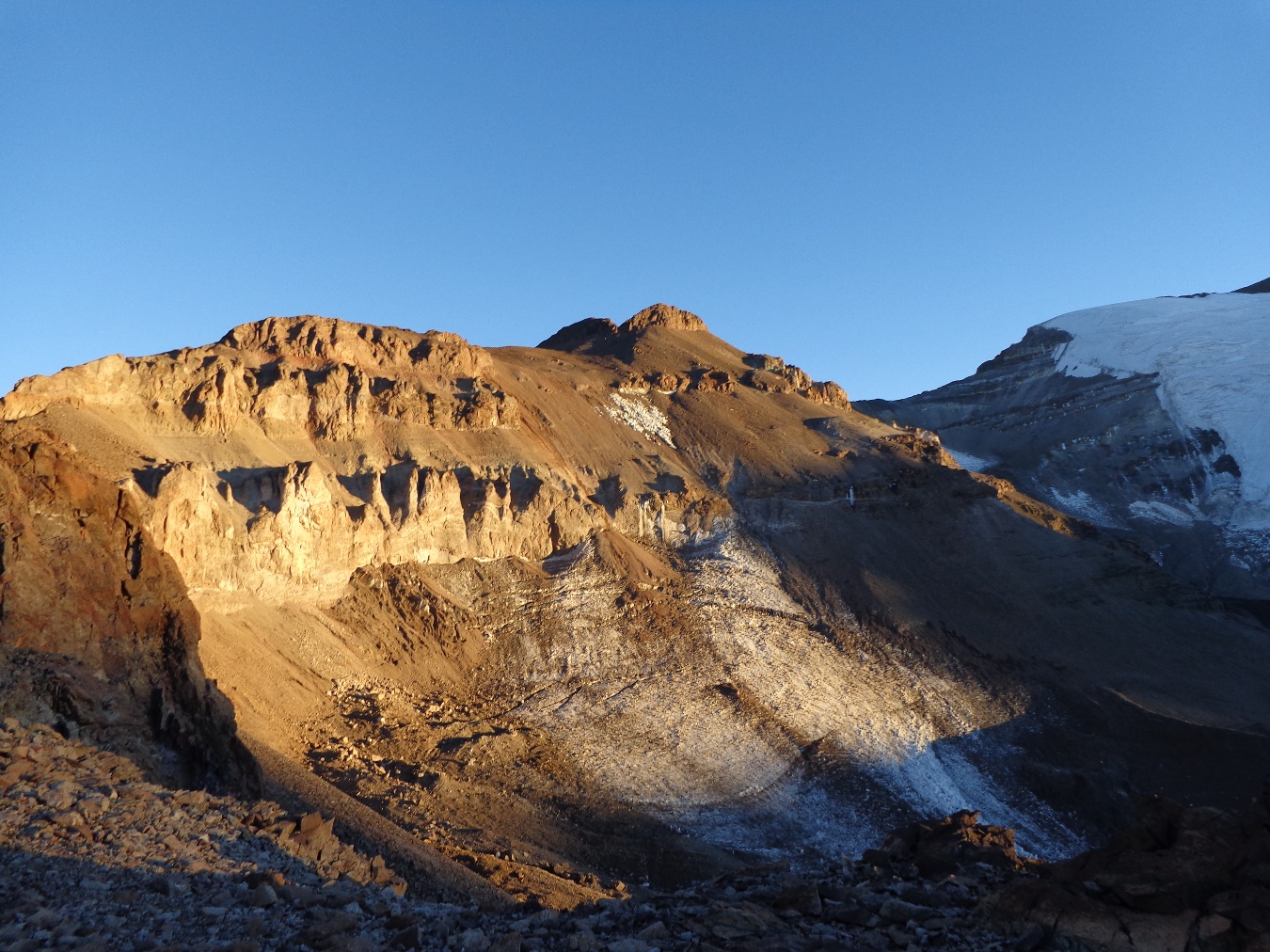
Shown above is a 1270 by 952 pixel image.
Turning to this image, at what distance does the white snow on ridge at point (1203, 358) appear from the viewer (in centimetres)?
7288

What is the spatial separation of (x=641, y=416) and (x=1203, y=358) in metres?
53.2

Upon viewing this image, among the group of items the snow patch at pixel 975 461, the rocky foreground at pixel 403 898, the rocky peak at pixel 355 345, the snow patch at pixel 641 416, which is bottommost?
the rocky foreground at pixel 403 898

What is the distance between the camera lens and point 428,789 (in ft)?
80.5

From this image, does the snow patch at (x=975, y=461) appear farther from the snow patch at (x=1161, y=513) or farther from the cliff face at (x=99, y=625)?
the cliff face at (x=99, y=625)

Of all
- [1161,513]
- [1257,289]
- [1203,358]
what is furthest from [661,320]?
[1257,289]

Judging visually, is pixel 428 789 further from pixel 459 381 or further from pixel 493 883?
pixel 459 381

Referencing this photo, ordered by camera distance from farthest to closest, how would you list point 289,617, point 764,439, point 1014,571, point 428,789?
point 764,439
point 1014,571
point 289,617
point 428,789

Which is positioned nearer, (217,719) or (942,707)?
(217,719)

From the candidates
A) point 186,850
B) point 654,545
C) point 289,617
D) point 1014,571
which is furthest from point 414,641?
point 1014,571

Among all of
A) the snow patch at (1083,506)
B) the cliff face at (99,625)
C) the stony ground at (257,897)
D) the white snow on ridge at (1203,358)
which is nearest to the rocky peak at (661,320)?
the snow patch at (1083,506)

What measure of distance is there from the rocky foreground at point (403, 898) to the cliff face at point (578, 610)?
15.3 ft

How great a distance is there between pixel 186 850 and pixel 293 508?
18.5 m

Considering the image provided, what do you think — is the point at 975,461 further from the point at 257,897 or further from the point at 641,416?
the point at 257,897

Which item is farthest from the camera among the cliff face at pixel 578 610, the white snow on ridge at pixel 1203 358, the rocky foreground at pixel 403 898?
the white snow on ridge at pixel 1203 358
